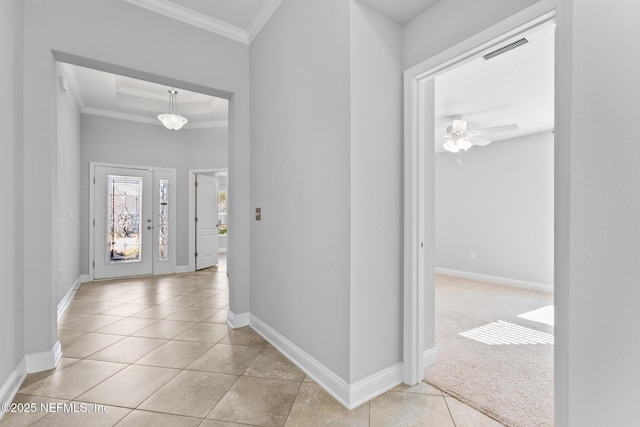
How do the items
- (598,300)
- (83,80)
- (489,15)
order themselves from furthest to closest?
(83,80) → (489,15) → (598,300)

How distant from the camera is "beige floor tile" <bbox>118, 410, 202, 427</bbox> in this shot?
162 centimetres

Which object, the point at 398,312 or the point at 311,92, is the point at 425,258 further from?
the point at 311,92

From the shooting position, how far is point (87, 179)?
16.7 ft

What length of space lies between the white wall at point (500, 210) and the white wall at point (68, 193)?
6332 mm

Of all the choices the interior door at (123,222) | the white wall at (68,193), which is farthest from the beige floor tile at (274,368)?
the interior door at (123,222)

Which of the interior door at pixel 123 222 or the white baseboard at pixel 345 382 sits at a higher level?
the interior door at pixel 123 222

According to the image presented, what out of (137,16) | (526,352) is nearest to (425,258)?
(526,352)

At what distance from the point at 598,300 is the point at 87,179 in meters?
6.46

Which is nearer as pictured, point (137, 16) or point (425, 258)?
point (425, 258)

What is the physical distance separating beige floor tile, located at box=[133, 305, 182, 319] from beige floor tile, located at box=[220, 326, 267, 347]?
101cm

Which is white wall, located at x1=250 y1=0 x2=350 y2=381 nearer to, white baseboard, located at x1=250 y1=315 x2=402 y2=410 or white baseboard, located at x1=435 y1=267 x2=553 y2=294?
white baseboard, located at x1=250 y1=315 x2=402 y2=410

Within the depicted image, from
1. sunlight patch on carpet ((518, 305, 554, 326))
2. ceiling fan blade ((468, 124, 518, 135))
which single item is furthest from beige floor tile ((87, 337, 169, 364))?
ceiling fan blade ((468, 124, 518, 135))

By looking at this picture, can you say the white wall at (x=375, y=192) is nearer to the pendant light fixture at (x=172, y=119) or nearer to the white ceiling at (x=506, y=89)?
the white ceiling at (x=506, y=89)

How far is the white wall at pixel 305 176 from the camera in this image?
1.88 meters
